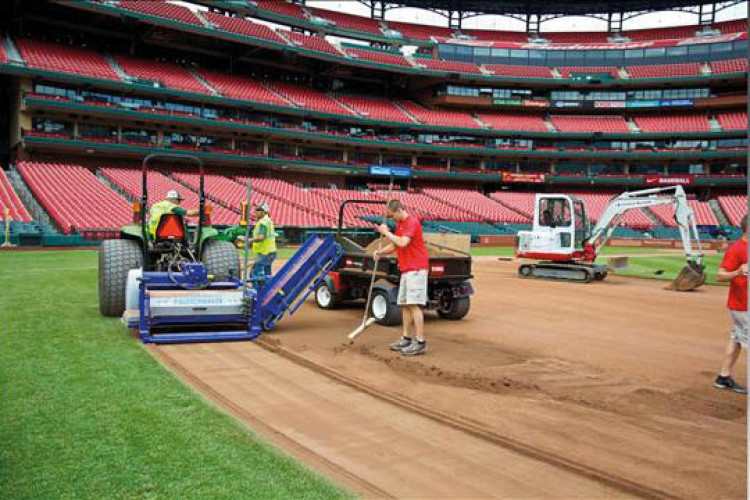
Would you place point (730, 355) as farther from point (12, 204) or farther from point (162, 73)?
point (162, 73)

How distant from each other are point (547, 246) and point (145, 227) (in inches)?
553

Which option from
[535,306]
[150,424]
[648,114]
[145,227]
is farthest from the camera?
[648,114]

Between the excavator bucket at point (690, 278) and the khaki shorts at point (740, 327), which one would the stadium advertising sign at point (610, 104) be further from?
the khaki shorts at point (740, 327)

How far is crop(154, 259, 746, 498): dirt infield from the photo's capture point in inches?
154

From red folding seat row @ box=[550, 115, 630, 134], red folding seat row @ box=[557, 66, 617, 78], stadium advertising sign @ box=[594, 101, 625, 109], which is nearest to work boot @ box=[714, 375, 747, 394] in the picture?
red folding seat row @ box=[550, 115, 630, 134]

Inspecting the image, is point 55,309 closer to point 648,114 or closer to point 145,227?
point 145,227

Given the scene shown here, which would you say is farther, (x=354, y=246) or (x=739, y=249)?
(x=354, y=246)

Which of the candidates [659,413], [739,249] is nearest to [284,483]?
[659,413]

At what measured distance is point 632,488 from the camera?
375 centimetres

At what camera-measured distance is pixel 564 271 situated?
19.3 meters

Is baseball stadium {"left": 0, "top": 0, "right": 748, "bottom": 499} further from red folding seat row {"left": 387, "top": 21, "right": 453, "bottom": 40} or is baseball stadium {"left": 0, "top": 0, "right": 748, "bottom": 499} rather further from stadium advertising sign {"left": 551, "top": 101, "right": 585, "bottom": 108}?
red folding seat row {"left": 387, "top": 21, "right": 453, "bottom": 40}

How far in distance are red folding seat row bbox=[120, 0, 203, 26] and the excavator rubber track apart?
1242 inches

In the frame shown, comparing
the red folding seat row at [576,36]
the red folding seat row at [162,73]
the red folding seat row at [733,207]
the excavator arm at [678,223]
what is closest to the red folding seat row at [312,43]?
the red folding seat row at [162,73]

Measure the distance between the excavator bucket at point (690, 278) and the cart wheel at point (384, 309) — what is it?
1083cm
